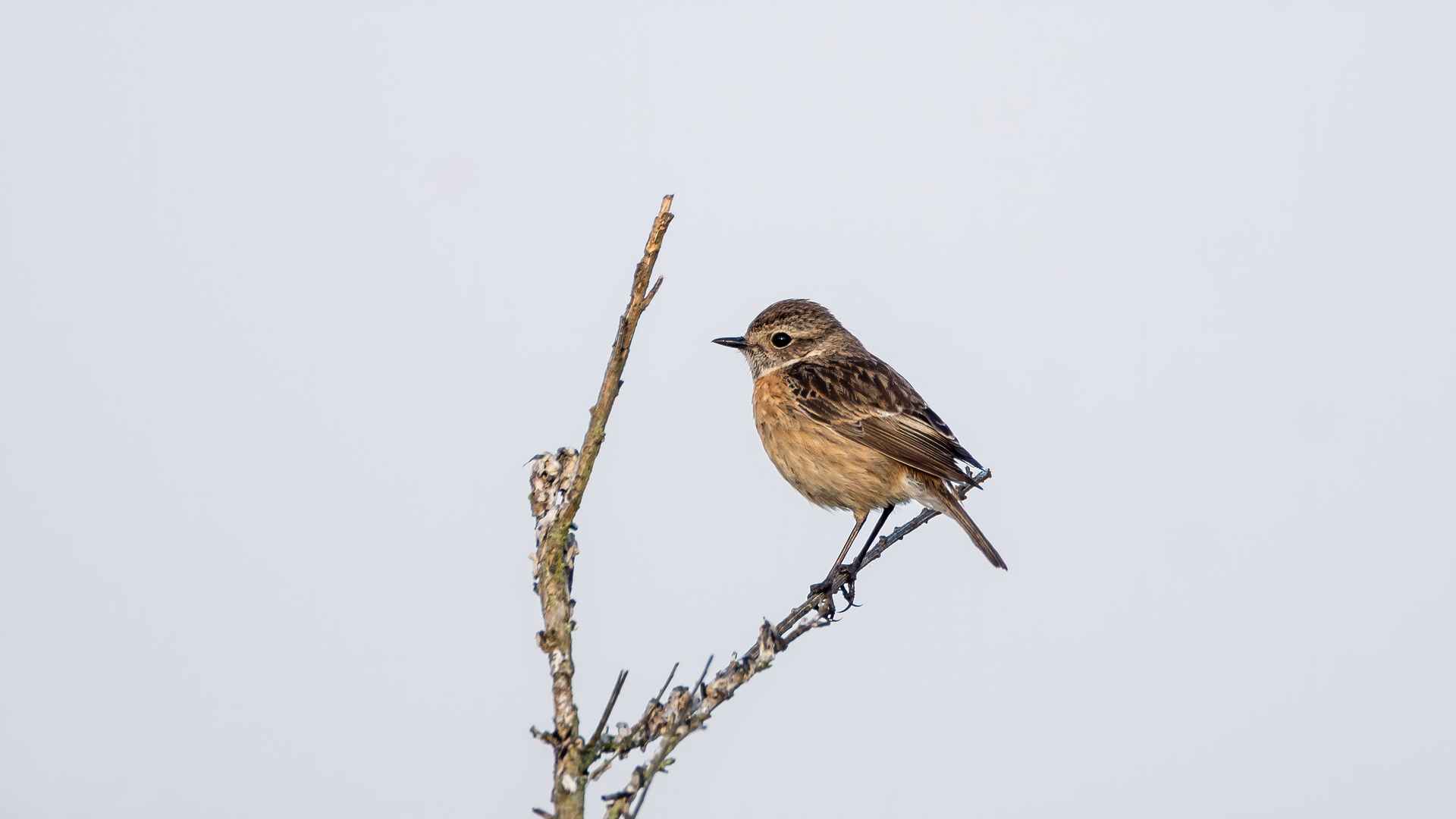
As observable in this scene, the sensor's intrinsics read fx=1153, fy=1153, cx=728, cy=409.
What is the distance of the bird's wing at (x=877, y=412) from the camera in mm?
6625

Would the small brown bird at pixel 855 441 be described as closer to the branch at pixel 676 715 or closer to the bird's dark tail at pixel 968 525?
the bird's dark tail at pixel 968 525

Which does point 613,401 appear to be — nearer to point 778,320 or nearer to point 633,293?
point 633,293

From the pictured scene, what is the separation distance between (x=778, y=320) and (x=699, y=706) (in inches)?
186

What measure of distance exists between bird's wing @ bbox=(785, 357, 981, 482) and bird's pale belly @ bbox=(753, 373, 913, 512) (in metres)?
0.07

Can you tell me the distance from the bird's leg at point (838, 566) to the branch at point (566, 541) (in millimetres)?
3307

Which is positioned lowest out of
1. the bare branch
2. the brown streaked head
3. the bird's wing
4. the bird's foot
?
Result: the bare branch

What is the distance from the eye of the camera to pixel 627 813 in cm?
300

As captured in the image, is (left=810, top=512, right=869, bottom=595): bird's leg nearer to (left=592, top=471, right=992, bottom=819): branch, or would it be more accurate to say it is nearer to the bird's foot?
the bird's foot

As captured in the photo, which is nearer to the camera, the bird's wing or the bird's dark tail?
the bird's dark tail

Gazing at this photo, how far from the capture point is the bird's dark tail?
6070 mm

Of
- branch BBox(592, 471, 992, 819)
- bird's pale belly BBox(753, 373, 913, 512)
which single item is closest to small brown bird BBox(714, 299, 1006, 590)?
bird's pale belly BBox(753, 373, 913, 512)

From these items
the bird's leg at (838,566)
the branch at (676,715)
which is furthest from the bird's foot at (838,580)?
the branch at (676,715)

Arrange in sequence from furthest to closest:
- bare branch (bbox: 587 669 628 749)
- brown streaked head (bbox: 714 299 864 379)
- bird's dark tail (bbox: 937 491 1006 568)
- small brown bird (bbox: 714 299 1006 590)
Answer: brown streaked head (bbox: 714 299 864 379)
small brown bird (bbox: 714 299 1006 590)
bird's dark tail (bbox: 937 491 1006 568)
bare branch (bbox: 587 669 628 749)

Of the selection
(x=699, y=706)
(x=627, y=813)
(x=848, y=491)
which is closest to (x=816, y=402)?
(x=848, y=491)
